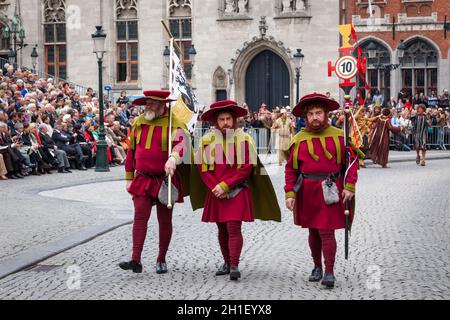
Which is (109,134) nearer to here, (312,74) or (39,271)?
(312,74)

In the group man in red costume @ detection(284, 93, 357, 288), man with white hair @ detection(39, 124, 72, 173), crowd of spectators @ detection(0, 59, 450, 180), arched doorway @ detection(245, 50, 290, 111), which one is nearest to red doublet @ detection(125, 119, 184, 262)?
man in red costume @ detection(284, 93, 357, 288)

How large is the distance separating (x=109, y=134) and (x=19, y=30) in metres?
12.6

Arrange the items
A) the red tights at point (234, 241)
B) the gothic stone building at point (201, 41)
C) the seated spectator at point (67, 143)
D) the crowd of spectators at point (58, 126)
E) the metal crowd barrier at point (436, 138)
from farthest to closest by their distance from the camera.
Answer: the gothic stone building at point (201, 41)
the metal crowd barrier at point (436, 138)
the seated spectator at point (67, 143)
the crowd of spectators at point (58, 126)
the red tights at point (234, 241)

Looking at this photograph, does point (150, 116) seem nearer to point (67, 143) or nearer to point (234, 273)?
point (234, 273)

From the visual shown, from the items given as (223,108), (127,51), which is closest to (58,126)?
(223,108)

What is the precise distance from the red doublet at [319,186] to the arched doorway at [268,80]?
30.4 meters

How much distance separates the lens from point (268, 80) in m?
38.2

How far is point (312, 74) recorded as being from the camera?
37125 millimetres

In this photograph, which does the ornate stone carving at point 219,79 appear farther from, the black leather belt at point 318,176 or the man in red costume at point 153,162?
the black leather belt at point 318,176

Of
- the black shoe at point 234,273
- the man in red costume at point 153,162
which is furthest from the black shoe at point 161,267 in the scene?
the black shoe at point 234,273

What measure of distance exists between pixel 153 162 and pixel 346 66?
15.6 metres

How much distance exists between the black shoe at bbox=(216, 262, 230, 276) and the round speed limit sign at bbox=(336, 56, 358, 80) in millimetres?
14320

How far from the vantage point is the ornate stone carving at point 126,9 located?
128 feet
